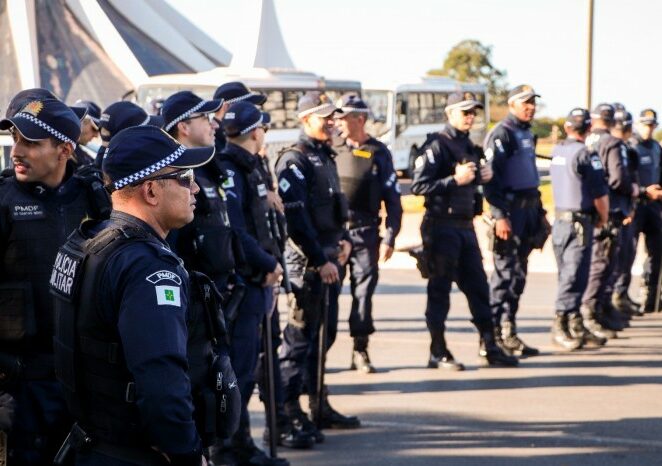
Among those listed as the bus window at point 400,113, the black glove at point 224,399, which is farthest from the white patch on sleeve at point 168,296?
the bus window at point 400,113

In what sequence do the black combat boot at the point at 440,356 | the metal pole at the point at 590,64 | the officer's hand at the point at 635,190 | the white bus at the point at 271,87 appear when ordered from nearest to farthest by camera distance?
the black combat boot at the point at 440,356, the officer's hand at the point at 635,190, the metal pole at the point at 590,64, the white bus at the point at 271,87

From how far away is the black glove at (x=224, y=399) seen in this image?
382 cm

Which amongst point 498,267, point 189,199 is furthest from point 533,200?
point 189,199

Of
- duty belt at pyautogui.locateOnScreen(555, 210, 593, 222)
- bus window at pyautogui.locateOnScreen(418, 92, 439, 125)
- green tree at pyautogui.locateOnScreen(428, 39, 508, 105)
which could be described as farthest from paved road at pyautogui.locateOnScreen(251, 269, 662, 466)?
green tree at pyautogui.locateOnScreen(428, 39, 508, 105)

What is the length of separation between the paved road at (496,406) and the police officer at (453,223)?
35cm

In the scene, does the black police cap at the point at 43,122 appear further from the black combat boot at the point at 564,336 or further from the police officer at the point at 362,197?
the black combat boot at the point at 564,336

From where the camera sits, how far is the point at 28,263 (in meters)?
4.78

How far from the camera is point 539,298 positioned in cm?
1427

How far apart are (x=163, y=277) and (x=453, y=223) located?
21.4ft

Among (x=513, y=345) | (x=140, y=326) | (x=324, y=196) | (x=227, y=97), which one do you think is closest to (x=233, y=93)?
(x=227, y=97)

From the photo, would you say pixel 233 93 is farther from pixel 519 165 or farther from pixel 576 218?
pixel 576 218

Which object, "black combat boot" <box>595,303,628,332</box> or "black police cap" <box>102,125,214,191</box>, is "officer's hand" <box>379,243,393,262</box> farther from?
"black police cap" <box>102,125,214,191</box>

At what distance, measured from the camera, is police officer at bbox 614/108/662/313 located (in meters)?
13.1

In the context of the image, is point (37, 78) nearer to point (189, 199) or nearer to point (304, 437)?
point (304, 437)
